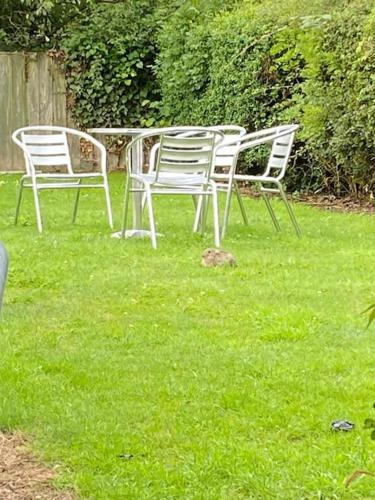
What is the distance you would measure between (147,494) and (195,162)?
4.56m

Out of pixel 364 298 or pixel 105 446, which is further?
pixel 364 298

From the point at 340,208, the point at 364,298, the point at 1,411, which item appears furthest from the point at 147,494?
the point at 340,208

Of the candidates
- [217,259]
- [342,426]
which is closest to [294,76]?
[217,259]

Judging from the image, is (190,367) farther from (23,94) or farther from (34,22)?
(34,22)

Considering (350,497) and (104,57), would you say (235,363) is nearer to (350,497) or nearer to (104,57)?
(350,497)

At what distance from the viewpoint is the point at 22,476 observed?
2822mm

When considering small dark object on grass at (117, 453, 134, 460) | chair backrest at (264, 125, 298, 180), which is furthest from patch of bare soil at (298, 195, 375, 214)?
small dark object on grass at (117, 453, 134, 460)

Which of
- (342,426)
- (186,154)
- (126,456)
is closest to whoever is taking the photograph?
(126,456)

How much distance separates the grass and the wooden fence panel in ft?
24.2

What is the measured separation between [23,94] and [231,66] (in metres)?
3.84

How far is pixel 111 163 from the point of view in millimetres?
14305

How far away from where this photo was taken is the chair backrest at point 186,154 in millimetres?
6961

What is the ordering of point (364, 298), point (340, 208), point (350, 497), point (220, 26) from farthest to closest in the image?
1. point (220, 26)
2. point (340, 208)
3. point (364, 298)
4. point (350, 497)

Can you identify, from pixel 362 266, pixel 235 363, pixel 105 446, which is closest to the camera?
pixel 105 446
